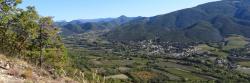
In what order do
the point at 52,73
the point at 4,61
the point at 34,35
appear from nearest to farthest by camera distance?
1. the point at 4,61
2. the point at 52,73
3. the point at 34,35

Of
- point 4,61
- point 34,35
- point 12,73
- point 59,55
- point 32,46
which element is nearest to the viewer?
point 12,73

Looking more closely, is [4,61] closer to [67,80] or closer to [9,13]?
[67,80]

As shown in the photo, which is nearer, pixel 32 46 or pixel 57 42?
pixel 32 46

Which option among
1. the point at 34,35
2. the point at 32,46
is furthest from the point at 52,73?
the point at 32,46

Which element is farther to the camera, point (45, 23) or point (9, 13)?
point (45, 23)

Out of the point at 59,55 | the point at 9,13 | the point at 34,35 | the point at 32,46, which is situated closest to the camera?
the point at 9,13

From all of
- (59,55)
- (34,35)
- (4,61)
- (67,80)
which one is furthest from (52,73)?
(59,55)

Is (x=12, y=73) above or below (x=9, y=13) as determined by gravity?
below

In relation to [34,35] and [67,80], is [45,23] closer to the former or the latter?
[34,35]

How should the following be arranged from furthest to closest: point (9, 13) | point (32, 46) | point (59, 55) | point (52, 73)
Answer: point (59, 55) → point (32, 46) → point (9, 13) → point (52, 73)
